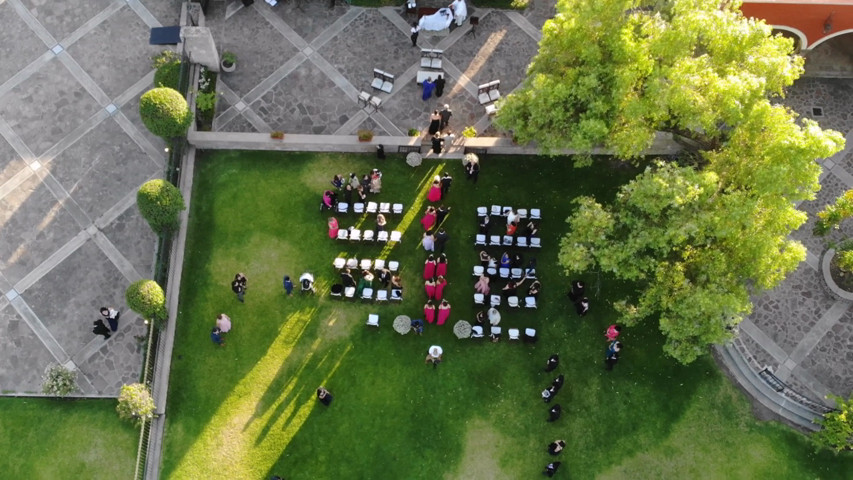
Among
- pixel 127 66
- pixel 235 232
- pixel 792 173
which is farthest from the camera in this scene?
pixel 127 66

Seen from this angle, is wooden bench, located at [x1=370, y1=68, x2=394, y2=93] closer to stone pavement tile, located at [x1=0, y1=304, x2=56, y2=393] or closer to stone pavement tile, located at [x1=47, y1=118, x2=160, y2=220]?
stone pavement tile, located at [x1=47, y1=118, x2=160, y2=220]

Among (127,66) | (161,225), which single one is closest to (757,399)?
(161,225)

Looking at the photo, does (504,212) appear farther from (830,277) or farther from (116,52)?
(116,52)

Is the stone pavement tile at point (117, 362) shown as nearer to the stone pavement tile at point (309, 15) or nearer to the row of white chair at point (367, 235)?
the row of white chair at point (367, 235)

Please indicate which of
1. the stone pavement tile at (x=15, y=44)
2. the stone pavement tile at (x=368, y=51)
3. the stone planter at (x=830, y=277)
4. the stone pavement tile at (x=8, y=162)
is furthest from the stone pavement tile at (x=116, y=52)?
the stone planter at (x=830, y=277)

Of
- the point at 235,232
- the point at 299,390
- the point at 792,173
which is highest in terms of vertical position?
the point at 235,232

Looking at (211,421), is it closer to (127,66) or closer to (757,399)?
(127,66)

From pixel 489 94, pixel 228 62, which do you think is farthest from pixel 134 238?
pixel 489 94
